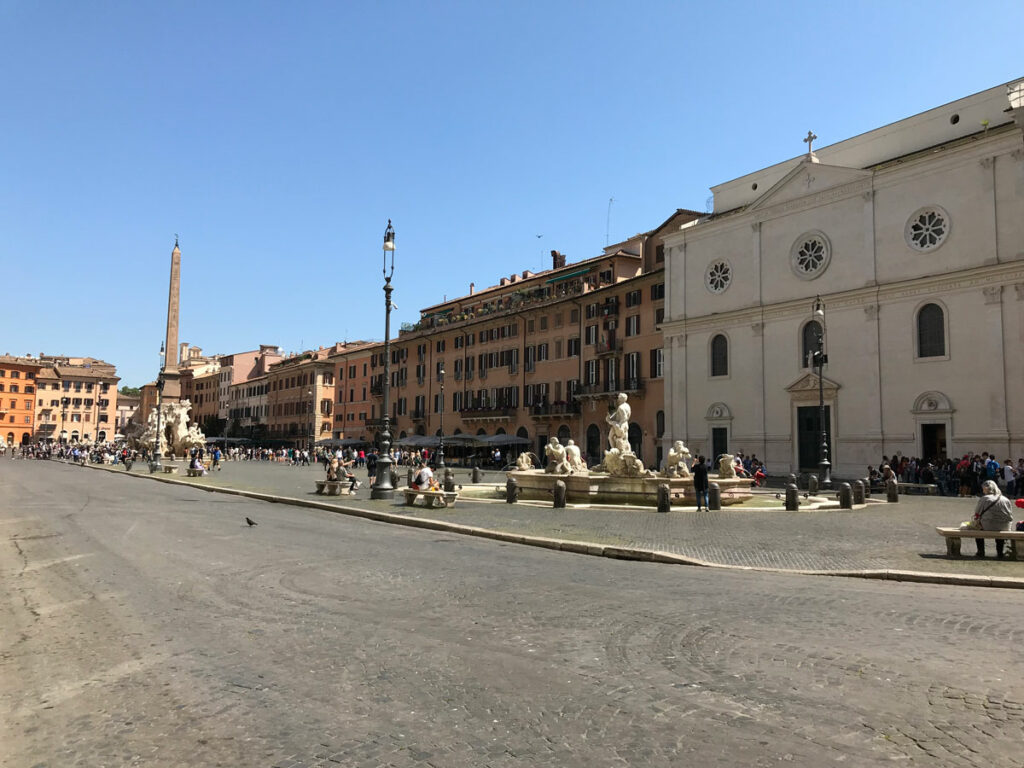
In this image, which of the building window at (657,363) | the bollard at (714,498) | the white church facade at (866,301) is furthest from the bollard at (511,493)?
the building window at (657,363)

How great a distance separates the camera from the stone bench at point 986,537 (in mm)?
10172

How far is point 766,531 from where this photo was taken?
1393 centimetres

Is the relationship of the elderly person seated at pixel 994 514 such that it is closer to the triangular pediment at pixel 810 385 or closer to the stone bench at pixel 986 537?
the stone bench at pixel 986 537

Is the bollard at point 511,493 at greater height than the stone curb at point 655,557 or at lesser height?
greater

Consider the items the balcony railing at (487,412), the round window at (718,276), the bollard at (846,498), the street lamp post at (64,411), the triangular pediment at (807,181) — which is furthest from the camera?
the street lamp post at (64,411)

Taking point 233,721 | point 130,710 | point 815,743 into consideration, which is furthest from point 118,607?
point 815,743

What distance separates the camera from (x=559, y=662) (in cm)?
510

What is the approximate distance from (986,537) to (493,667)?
851 cm

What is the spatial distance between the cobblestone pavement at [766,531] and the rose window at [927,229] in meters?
Result: 15.1

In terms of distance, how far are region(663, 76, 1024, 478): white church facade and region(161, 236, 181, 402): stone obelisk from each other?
3128 cm

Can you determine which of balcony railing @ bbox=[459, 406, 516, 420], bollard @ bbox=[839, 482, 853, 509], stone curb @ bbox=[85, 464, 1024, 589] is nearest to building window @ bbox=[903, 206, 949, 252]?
bollard @ bbox=[839, 482, 853, 509]

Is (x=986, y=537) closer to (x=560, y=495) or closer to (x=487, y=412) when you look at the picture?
(x=560, y=495)

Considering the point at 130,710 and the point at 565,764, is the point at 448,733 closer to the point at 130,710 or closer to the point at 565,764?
the point at 565,764

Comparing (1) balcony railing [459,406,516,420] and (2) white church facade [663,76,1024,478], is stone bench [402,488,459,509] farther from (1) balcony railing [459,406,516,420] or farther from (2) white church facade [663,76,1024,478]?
(1) balcony railing [459,406,516,420]
